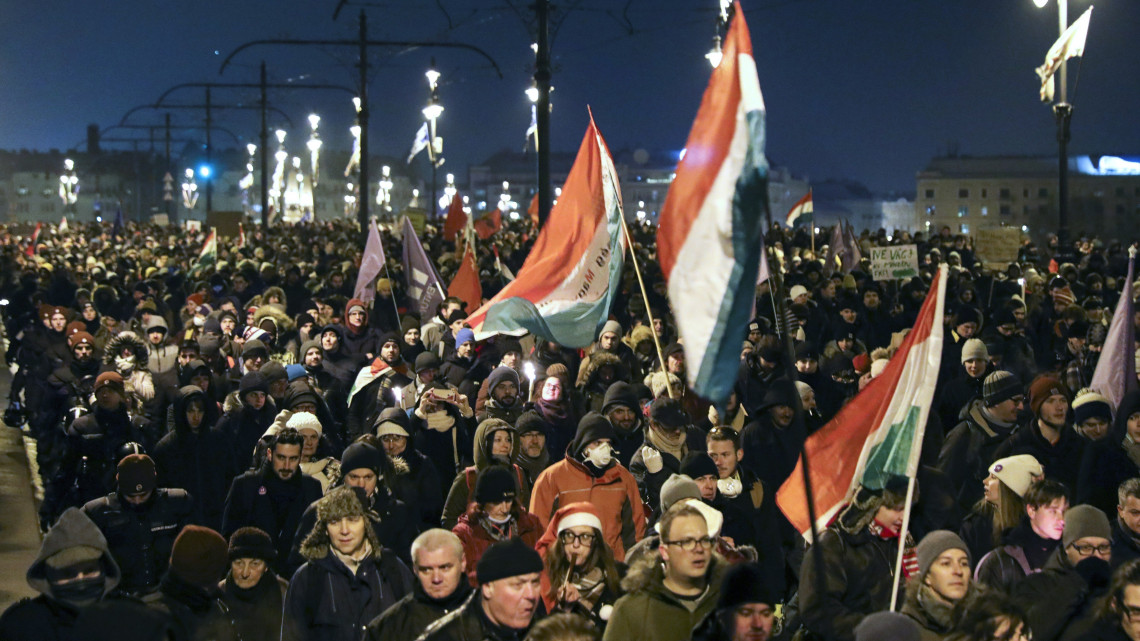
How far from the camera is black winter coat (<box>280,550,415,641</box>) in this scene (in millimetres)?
5785

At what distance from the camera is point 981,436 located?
8016 millimetres

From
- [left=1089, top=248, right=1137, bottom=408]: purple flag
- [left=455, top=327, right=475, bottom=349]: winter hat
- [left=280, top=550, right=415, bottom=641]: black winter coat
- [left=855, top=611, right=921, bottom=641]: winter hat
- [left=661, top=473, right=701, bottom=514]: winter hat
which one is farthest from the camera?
[left=455, top=327, right=475, bottom=349]: winter hat

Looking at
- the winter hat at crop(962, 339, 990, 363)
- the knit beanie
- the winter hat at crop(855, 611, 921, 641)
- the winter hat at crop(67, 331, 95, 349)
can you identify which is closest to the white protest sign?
the winter hat at crop(962, 339, 990, 363)

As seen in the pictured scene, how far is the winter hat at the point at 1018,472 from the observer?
6.32 meters

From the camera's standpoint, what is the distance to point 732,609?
187 inches

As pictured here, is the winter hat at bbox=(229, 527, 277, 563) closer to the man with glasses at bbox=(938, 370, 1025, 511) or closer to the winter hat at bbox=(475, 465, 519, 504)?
the winter hat at bbox=(475, 465, 519, 504)

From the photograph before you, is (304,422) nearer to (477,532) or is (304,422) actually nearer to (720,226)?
Result: (477,532)

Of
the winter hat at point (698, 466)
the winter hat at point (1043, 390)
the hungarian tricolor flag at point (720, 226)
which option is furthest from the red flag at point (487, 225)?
the hungarian tricolor flag at point (720, 226)

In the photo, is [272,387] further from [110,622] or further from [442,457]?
[110,622]

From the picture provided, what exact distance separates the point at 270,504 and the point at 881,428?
318cm

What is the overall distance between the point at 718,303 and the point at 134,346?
7441 mm

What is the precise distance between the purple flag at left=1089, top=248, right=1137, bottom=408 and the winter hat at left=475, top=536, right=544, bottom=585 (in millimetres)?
5404

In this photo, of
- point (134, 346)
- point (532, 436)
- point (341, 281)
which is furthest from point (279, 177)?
point (532, 436)

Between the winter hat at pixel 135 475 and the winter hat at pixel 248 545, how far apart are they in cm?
120
